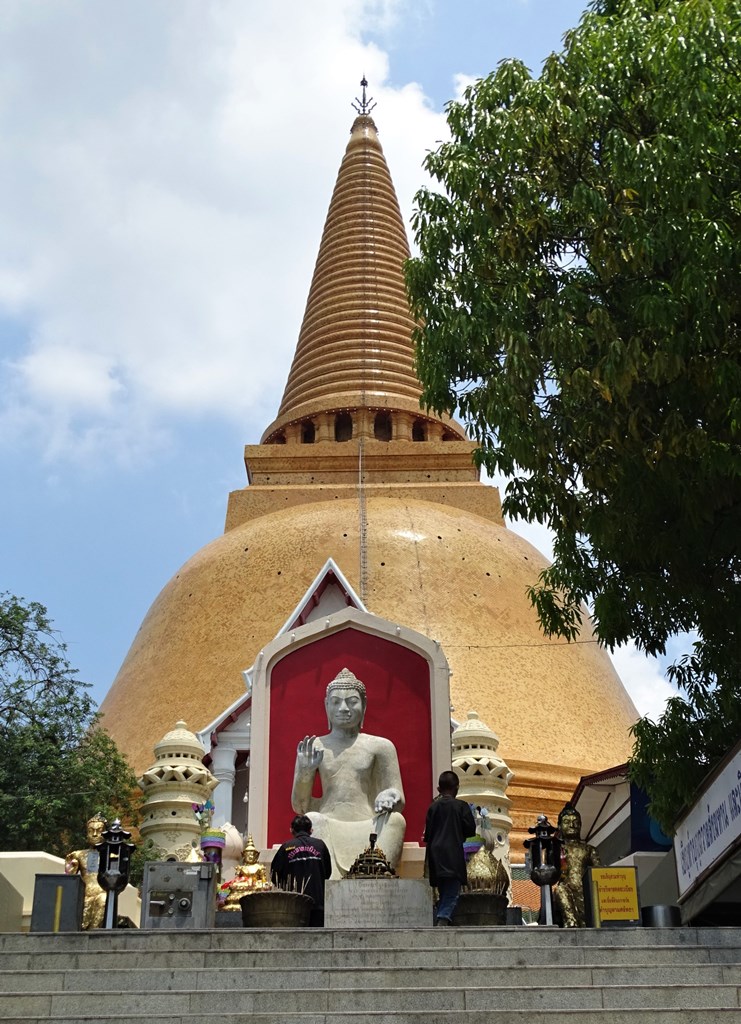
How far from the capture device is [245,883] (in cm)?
1195

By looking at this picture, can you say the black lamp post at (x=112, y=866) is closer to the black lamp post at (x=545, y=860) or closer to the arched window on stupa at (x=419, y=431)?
the black lamp post at (x=545, y=860)

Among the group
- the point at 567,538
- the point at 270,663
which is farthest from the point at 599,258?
the point at 270,663

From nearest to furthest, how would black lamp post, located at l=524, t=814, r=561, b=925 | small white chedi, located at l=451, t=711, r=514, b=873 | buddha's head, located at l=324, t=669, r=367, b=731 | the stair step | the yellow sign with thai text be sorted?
1. the stair step
2. the yellow sign with thai text
3. black lamp post, located at l=524, t=814, r=561, b=925
4. buddha's head, located at l=324, t=669, r=367, b=731
5. small white chedi, located at l=451, t=711, r=514, b=873

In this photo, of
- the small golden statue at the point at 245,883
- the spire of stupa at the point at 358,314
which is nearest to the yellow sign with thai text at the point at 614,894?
the small golden statue at the point at 245,883

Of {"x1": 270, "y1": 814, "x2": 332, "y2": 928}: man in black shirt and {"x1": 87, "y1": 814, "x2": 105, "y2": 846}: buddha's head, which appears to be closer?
{"x1": 270, "y1": 814, "x2": 332, "y2": 928}: man in black shirt

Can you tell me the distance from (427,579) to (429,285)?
526 inches

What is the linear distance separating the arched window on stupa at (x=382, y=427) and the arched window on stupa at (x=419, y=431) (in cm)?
58

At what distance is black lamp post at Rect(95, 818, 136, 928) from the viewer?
404 inches

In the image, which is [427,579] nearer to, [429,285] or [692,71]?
[429,285]

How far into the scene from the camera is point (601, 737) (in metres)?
23.6

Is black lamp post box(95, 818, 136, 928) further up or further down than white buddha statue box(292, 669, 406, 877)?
further down

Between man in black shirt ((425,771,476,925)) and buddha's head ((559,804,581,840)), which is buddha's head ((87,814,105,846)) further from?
buddha's head ((559,804,581,840))

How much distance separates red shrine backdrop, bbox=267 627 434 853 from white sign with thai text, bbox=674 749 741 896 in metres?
3.42

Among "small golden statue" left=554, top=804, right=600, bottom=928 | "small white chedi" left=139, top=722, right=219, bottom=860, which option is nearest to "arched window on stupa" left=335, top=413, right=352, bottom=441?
"small white chedi" left=139, top=722, right=219, bottom=860
